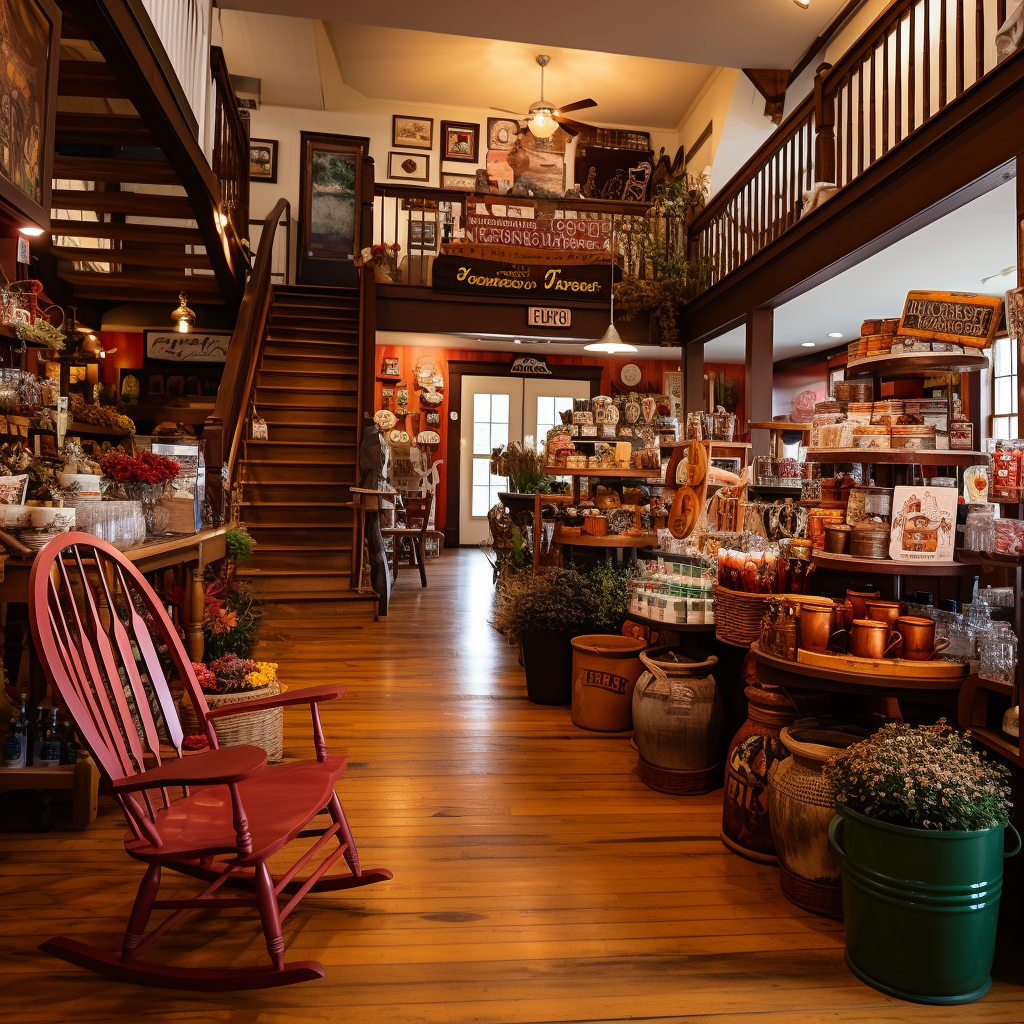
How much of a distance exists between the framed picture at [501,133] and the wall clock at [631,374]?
3.52 metres

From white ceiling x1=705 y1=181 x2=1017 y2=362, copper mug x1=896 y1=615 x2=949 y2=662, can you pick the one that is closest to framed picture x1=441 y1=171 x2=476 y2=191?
white ceiling x1=705 y1=181 x2=1017 y2=362

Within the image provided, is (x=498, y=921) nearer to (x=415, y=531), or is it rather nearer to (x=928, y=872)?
(x=928, y=872)

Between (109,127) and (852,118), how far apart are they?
14.5ft

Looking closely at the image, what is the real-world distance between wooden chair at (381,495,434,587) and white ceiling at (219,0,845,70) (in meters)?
4.29

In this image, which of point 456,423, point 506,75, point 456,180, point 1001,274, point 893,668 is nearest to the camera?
point 893,668

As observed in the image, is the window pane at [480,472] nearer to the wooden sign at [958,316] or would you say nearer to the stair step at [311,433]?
the stair step at [311,433]

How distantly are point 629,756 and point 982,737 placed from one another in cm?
160

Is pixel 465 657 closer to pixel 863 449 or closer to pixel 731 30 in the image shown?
pixel 863 449

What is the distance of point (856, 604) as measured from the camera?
259 centimetres

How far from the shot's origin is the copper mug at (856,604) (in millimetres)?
2568

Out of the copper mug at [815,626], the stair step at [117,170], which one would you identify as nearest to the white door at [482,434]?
the stair step at [117,170]

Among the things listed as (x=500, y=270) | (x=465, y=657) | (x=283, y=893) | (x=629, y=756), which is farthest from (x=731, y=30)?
(x=283, y=893)

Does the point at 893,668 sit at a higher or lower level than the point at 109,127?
lower

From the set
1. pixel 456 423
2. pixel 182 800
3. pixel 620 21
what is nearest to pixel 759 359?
pixel 620 21
